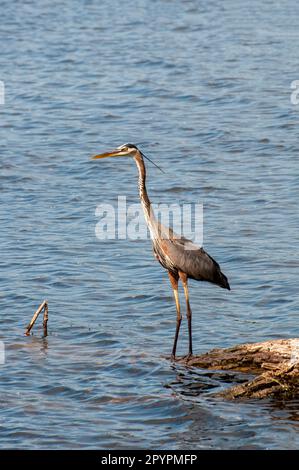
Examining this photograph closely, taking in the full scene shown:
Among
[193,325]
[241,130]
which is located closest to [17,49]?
[241,130]

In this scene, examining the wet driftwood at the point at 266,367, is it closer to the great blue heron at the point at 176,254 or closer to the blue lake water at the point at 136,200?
the blue lake water at the point at 136,200

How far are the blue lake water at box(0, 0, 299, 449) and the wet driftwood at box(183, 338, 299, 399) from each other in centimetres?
14

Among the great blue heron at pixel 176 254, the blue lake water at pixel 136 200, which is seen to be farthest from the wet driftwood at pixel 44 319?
the great blue heron at pixel 176 254

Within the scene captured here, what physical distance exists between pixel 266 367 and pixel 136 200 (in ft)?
24.6

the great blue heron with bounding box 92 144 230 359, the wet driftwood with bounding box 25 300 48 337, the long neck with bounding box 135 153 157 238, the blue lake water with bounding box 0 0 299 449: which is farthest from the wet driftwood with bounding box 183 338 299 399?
the wet driftwood with bounding box 25 300 48 337

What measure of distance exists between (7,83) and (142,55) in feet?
12.4

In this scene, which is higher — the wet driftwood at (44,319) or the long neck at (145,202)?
the long neck at (145,202)

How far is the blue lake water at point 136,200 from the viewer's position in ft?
32.4

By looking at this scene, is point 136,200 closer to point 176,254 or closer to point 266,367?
point 176,254

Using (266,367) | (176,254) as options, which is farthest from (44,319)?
(266,367)

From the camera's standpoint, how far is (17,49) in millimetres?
27562

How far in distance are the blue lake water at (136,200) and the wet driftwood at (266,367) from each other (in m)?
0.14

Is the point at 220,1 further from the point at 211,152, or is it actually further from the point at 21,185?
the point at 21,185

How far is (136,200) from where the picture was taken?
668 inches
